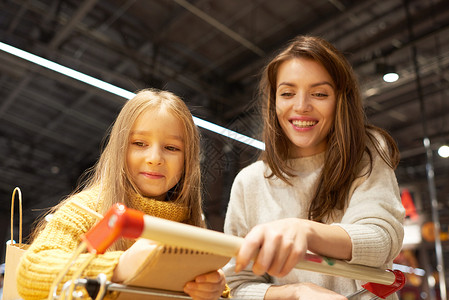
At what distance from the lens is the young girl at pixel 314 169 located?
0.97 meters

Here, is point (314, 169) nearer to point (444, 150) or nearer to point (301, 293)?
point (301, 293)

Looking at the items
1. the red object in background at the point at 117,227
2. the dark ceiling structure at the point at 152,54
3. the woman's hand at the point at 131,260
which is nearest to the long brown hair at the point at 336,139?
the woman's hand at the point at 131,260

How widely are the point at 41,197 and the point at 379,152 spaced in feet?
13.1

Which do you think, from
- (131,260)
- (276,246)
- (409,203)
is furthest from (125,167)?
(409,203)

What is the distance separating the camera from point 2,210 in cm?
365

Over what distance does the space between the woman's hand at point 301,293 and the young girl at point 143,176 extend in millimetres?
287

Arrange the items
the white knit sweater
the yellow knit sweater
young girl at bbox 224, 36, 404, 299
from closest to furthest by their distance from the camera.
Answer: the yellow knit sweater → the white knit sweater → young girl at bbox 224, 36, 404, 299

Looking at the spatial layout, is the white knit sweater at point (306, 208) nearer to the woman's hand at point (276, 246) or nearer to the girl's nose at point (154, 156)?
the woman's hand at point (276, 246)

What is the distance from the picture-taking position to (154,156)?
→ 1054 millimetres

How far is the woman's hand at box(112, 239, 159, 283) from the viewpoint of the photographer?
24.8 inches

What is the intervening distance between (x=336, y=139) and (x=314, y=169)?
124 mm

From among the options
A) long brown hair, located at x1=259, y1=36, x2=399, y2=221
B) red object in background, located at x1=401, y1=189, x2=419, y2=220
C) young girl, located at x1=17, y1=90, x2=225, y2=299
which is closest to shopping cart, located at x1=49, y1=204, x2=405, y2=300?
young girl, located at x1=17, y1=90, x2=225, y2=299

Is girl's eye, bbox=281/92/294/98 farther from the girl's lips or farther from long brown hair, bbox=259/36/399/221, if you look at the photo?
the girl's lips

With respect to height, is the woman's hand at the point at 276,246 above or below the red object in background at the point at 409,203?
below
